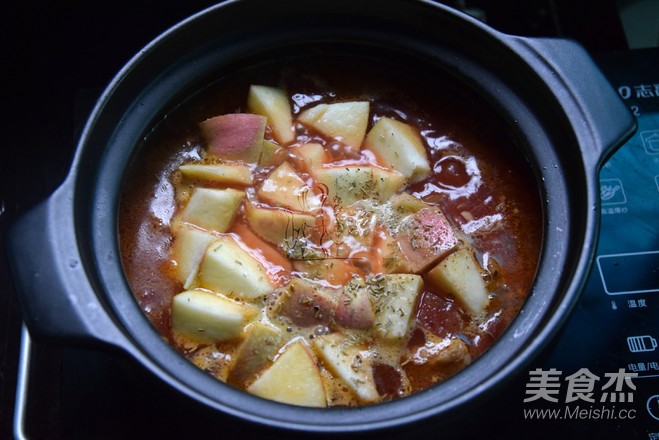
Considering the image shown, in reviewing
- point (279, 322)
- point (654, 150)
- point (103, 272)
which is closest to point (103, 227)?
point (103, 272)

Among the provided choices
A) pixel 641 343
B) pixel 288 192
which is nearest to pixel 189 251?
pixel 288 192

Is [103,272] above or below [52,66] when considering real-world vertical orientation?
below

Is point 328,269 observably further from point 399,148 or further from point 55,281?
point 55,281

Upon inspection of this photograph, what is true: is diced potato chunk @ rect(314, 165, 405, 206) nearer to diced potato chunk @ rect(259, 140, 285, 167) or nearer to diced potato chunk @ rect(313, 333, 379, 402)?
diced potato chunk @ rect(259, 140, 285, 167)

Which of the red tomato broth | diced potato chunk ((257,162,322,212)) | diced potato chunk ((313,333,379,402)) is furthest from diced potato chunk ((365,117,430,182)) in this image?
diced potato chunk ((313,333,379,402))

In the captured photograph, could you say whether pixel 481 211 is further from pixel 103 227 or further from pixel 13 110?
pixel 13 110

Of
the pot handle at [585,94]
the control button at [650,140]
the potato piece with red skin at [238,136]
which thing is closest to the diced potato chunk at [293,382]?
the potato piece with red skin at [238,136]
